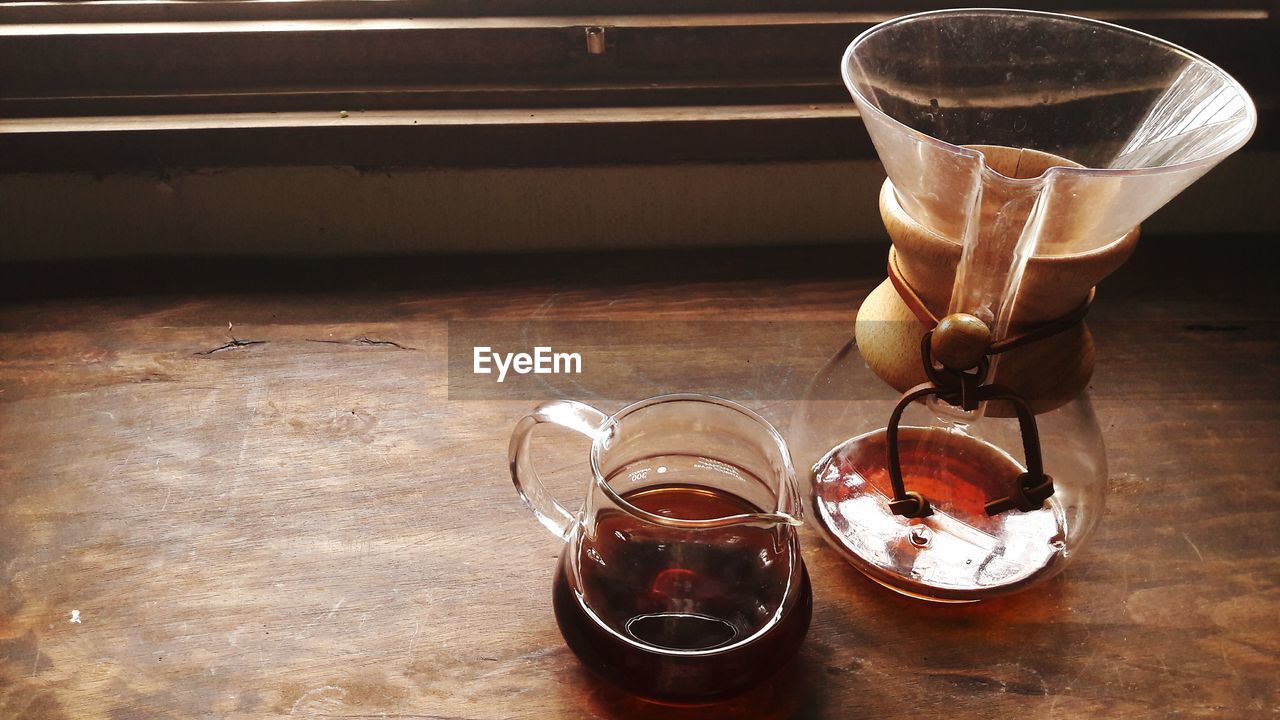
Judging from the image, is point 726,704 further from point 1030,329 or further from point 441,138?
point 441,138

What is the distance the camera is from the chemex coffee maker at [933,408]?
0.50 metres

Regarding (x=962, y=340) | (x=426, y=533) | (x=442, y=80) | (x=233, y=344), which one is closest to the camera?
(x=962, y=340)

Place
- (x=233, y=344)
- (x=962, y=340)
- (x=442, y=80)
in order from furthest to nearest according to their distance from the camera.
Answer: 1. (x=442, y=80)
2. (x=233, y=344)
3. (x=962, y=340)

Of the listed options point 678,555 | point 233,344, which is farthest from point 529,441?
point 233,344

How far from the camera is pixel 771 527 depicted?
51 cm

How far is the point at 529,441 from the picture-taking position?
1.77 ft

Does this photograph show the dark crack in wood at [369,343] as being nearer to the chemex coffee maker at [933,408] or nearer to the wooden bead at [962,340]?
the chemex coffee maker at [933,408]

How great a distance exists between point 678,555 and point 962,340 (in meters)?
0.17

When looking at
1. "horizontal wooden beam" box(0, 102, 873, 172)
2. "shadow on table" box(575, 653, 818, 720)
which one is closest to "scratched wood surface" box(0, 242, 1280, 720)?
"shadow on table" box(575, 653, 818, 720)

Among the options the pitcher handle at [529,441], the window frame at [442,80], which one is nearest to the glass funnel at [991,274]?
the pitcher handle at [529,441]

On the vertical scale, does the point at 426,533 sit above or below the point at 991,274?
below

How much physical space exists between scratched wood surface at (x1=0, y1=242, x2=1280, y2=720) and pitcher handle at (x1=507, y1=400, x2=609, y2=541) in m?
0.06

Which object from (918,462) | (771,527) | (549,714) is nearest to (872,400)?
(918,462)

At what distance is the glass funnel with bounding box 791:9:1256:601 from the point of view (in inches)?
19.7
